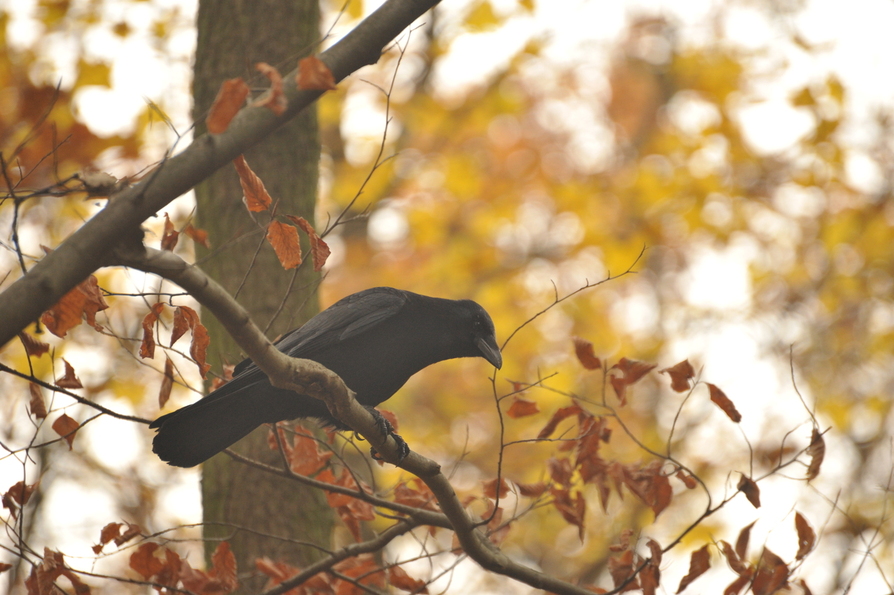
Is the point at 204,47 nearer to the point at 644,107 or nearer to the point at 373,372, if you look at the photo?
the point at 373,372

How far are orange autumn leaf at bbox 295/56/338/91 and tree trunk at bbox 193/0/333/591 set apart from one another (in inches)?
88.0

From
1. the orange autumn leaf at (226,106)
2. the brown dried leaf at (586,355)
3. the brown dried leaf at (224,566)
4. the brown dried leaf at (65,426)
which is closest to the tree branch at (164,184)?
the orange autumn leaf at (226,106)

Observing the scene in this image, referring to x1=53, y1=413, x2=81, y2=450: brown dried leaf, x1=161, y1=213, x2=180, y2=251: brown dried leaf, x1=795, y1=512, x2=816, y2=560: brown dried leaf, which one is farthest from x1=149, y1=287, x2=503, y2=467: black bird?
x1=795, y1=512, x2=816, y2=560: brown dried leaf

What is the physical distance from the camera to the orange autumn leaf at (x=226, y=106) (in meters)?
2.28

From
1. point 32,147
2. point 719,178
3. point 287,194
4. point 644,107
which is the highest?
point 644,107

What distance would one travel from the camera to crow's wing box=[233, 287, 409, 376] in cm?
423

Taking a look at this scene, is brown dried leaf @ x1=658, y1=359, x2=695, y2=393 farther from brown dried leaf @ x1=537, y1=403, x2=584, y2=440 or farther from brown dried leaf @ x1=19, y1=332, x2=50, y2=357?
brown dried leaf @ x1=19, y1=332, x2=50, y2=357

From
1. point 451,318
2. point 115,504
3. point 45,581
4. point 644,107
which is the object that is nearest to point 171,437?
point 45,581

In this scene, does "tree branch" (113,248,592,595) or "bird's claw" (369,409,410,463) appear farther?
"bird's claw" (369,409,410,463)

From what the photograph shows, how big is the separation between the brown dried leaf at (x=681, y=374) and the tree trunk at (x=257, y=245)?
217 centimetres

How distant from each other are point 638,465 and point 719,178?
8933 millimetres

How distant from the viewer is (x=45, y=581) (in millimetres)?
2949

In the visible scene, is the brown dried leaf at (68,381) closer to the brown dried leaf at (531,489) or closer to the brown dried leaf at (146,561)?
the brown dried leaf at (146,561)

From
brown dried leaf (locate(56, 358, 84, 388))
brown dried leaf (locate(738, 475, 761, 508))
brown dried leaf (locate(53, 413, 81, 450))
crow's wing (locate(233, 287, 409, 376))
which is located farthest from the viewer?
crow's wing (locate(233, 287, 409, 376))
